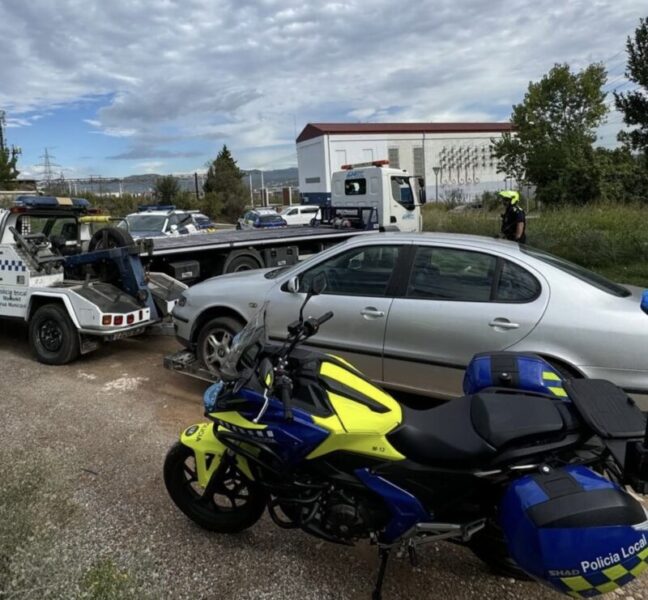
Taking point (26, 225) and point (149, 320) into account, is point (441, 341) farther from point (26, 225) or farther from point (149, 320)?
point (26, 225)

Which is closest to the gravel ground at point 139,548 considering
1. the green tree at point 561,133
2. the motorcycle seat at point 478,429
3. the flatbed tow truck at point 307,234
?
the motorcycle seat at point 478,429

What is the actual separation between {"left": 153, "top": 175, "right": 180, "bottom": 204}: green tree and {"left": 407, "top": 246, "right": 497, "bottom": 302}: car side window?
130ft

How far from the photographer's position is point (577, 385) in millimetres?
2295

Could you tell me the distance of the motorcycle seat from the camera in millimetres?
2082

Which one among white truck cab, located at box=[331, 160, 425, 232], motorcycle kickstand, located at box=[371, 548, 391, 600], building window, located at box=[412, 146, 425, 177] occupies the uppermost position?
building window, located at box=[412, 146, 425, 177]

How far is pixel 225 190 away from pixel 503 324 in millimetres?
44739

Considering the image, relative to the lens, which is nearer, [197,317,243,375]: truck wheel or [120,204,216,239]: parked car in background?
[197,317,243,375]: truck wheel

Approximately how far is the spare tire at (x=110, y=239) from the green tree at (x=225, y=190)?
127 feet

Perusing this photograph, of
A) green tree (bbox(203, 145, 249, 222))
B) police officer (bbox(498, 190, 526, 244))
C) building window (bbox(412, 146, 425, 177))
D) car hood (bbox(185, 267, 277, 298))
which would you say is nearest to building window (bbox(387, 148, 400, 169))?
building window (bbox(412, 146, 425, 177))

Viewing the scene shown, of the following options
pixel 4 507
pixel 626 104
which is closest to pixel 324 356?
pixel 4 507

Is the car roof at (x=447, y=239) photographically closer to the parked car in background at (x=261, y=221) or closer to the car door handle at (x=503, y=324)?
the car door handle at (x=503, y=324)

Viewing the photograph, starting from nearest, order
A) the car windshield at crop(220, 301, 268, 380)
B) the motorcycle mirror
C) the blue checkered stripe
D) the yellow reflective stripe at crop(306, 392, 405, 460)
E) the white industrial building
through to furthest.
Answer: the yellow reflective stripe at crop(306, 392, 405, 460)
the motorcycle mirror
the car windshield at crop(220, 301, 268, 380)
the blue checkered stripe
the white industrial building

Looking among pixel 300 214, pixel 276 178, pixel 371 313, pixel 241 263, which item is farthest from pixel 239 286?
pixel 276 178

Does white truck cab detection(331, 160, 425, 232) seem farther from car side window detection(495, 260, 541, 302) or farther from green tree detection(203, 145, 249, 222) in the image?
green tree detection(203, 145, 249, 222)
